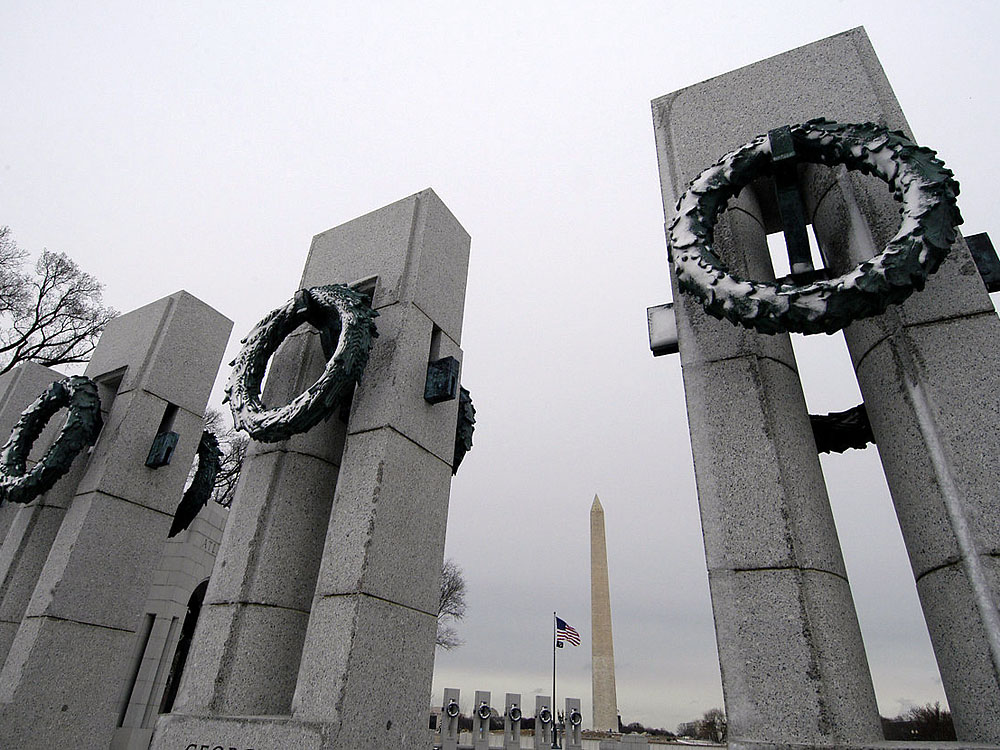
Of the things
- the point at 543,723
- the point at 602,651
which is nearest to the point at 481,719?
the point at 543,723

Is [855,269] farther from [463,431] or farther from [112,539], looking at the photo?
[112,539]

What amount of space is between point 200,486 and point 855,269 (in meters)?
8.69

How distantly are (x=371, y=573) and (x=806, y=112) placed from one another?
16.3 ft

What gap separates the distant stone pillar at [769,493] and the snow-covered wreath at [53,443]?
7.40 metres

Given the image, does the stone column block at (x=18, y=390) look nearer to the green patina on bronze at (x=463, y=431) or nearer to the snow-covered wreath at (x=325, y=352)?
the snow-covered wreath at (x=325, y=352)

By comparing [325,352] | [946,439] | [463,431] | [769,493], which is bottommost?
[769,493]

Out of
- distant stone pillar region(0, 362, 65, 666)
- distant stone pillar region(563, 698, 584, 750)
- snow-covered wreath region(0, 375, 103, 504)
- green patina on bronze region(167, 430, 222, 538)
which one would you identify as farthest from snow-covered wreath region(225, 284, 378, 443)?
distant stone pillar region(563, 698, 584, 750)

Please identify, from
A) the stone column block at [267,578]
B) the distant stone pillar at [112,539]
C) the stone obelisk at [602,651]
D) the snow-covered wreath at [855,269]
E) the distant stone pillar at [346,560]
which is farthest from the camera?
the stone obelisk at [602,651]

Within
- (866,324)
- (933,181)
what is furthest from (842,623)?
(933,181)

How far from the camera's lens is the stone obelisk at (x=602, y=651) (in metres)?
27.1

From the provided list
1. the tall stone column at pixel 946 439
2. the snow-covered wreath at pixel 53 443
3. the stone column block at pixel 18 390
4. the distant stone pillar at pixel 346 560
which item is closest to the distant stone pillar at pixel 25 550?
the snow-covered wreath at pixel 53 443

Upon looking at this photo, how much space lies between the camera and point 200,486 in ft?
30.0

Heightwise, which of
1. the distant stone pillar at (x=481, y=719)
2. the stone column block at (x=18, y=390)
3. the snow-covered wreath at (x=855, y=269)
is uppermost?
the stone column block at (x=18, y=390)

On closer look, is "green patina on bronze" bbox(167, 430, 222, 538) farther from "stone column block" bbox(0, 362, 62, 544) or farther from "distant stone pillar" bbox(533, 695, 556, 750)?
"distant stone pillar" bbox(533, 695, 556, 750)
